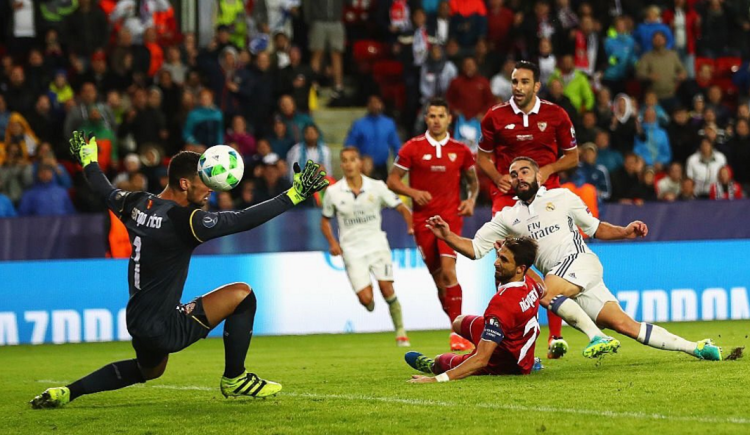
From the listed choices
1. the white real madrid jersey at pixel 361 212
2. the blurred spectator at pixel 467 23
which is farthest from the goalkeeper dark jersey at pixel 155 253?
the blurred spectator at pixel 467 23

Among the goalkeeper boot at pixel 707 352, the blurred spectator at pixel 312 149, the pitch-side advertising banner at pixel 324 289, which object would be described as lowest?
the pitch-side advertising banner at pixel 324 289

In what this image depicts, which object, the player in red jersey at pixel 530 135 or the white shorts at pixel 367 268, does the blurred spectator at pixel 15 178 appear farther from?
the player in red jersey at pixel 530 135

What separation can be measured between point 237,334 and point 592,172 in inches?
441

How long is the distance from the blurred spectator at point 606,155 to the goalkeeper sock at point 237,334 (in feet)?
40.4

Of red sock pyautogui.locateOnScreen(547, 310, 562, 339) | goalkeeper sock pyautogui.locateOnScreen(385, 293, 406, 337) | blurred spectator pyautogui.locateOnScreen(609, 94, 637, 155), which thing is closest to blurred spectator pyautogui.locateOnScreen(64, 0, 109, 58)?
blurred spectator pyautogui.locateOnScreen(609, 94, 637, 155)

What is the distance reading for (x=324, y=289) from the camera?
16.6 meters

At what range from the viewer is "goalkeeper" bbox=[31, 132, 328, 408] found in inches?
305

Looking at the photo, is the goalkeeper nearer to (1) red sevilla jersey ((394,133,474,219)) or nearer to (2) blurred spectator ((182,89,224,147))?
(1) red sevilla jersey ((394,133,474,219))

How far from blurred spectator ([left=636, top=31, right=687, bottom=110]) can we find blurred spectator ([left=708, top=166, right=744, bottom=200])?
8.27 feet

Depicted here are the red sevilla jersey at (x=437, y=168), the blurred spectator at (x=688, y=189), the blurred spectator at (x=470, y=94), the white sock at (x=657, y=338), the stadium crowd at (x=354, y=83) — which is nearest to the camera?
the white sock at (x=657, y=338)

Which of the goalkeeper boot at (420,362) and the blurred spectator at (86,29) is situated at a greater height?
the blurred spectator at (86,29)

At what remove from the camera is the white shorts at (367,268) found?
1444 cm

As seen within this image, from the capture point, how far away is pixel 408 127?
71.9 ft

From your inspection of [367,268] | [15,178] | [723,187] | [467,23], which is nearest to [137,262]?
[367,268]
